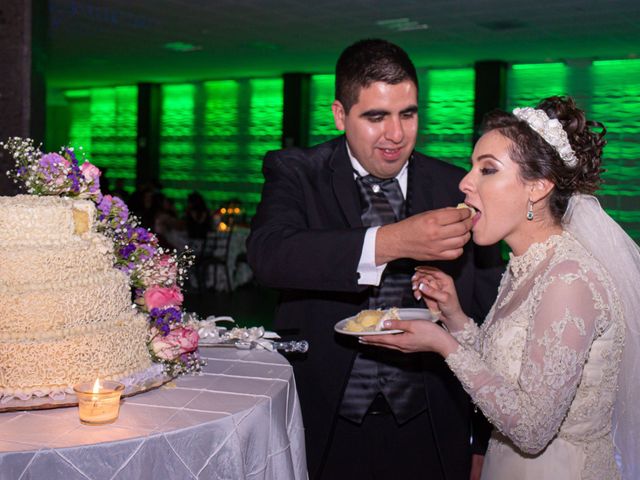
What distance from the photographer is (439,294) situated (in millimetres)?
2520

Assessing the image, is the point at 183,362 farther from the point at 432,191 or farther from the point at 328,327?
the point at 432,191

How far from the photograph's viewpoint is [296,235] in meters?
2.46

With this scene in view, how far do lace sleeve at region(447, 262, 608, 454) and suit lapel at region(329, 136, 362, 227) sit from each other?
0.72 metres

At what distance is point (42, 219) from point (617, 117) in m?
12.6

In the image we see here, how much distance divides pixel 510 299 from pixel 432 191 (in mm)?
577

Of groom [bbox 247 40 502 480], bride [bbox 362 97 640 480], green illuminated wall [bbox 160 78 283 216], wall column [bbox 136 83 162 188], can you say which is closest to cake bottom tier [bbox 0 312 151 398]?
groom [bbox 247 40 502 480]

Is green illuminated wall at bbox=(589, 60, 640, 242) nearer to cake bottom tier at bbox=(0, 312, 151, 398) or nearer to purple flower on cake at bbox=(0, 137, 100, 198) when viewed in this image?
purple flower on cake at bbox=(0, 137, 100, 198)

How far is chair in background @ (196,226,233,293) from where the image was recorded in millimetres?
11664

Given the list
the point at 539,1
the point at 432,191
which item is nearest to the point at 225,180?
the point at 539,1

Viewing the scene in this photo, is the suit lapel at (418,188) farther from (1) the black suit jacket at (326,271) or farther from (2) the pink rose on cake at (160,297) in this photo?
(2) the pink rose on cake at (160,297)

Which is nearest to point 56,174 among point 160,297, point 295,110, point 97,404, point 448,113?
point 160,297

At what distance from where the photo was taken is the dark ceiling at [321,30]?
938 cm

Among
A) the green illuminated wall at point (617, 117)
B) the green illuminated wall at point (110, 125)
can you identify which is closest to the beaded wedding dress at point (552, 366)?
the green illuminated wall at point (617, 117)

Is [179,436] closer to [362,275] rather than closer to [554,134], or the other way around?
[362,275]
